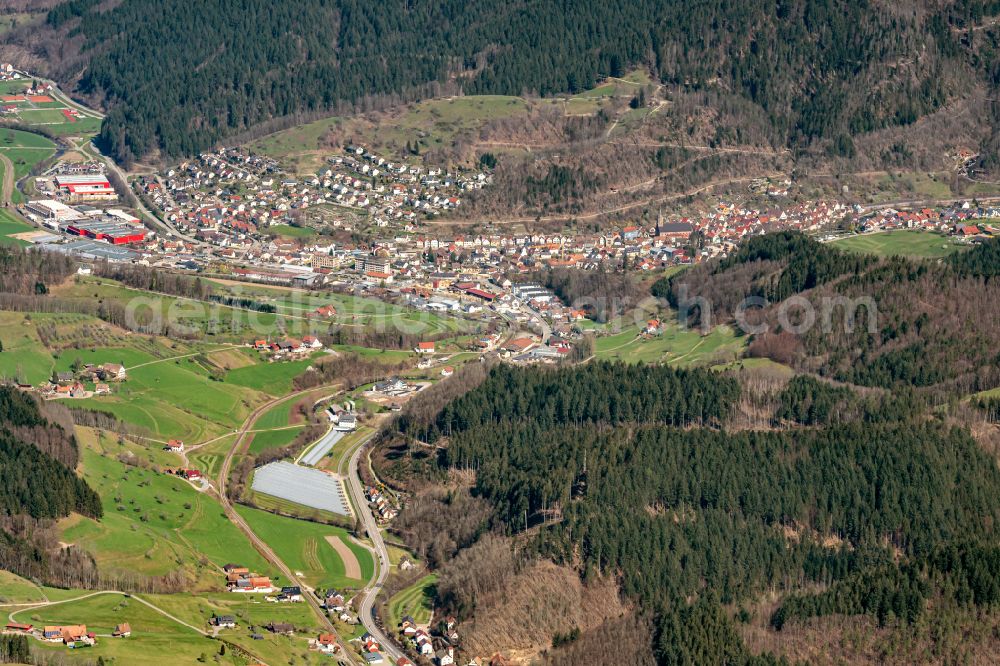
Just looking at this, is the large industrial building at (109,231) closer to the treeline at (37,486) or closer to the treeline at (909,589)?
the treeline at (37,486)

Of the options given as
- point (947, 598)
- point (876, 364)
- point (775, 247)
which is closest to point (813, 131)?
point (775, 247)

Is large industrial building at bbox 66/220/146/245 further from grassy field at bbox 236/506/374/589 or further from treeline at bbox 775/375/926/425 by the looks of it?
treeline at bbox 775/375/926/425

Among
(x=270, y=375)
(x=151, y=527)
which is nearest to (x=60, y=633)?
(x=151, y=527)

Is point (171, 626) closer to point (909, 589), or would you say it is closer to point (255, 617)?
point (255, 617)

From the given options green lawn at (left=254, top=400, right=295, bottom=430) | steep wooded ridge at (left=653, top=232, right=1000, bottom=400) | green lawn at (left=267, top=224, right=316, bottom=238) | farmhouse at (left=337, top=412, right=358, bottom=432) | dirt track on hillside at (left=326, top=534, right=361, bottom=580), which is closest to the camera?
dirt track on hillside at (left=326, top=534, right=361, bottom=580)

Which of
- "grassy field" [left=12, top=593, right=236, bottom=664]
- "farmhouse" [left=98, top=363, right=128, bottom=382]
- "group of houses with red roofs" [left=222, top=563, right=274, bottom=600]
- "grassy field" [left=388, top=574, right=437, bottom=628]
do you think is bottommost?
"grassy field" [left=388, top=574, right=437, bottom=628]

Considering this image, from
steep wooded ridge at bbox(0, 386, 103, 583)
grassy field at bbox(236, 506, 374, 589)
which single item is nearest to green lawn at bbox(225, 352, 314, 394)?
steep wooded ridge at bbox(0, 386, 103, 583)

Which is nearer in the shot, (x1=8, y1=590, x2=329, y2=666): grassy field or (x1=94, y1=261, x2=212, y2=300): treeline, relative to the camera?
(x1=8, y1=590, x2=329, y2=666): grassy field

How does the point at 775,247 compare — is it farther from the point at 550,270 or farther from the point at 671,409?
the point at 671,409
